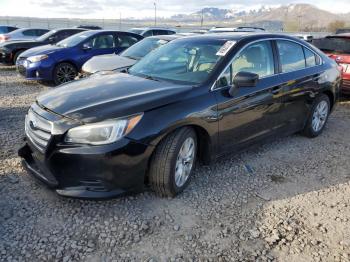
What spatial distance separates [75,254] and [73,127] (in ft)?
3.35

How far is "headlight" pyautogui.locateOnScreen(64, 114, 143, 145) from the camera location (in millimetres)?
2895

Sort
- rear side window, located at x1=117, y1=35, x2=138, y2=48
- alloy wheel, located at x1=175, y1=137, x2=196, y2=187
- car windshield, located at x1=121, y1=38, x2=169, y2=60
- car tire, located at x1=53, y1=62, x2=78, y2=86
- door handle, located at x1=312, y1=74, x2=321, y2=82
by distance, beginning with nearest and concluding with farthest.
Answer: alloy wheel, located at x1=175, y1=137, x2=196, y2=187
door handle, located at x1=312, y1=74, x2=321, y2=82
car windshield, located at x1=121, y1=38, x2=169, y2=60
car tire, located at x1=53, y1=62, x2=78, y2=86
rear side window, located at x1=117, y1=35, x2=138, y2=48

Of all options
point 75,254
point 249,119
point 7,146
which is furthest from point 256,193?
point 7,146

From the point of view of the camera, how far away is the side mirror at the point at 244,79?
357 cm

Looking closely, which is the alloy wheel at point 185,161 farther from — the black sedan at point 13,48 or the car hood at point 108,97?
Result: the black sedan at point 13,48

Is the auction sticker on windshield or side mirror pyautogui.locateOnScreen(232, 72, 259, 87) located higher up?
the auction sticker on windshield

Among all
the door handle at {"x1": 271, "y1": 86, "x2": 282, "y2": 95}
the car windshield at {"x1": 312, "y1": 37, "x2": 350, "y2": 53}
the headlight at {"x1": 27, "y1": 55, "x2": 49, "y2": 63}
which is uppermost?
the car windshield at {"x1": 312, "y1": 37, "x2": 350, "y2": 53}

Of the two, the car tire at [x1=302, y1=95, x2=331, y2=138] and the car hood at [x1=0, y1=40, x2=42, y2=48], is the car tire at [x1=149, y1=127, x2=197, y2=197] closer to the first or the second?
the car tire at [x1=302, y1=95, x2=331, y2=138]

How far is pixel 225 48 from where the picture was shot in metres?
3.89

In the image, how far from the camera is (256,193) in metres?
3.70

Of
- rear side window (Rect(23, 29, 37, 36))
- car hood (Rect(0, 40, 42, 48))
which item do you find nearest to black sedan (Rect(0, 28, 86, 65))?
car hood (Rect(0, 40, 42, 48))

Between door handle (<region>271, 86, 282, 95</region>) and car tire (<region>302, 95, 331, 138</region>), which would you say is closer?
→ door handle (<region>271, 86, 282, 95</region>)

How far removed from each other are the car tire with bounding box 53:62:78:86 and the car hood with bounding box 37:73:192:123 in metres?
5.46

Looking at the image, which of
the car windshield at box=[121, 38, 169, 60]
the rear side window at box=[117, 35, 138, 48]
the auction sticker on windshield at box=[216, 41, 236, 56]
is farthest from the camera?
the rear side window at box=[117, 35, 138, 48]
